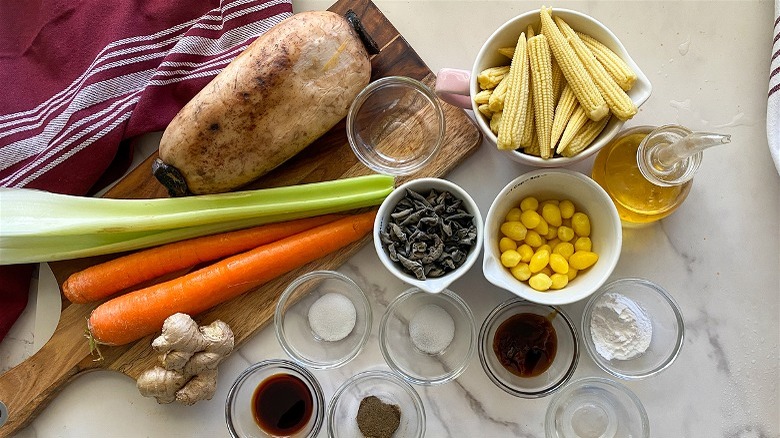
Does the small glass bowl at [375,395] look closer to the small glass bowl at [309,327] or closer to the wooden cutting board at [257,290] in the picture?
the small glass bowl at [309,327]

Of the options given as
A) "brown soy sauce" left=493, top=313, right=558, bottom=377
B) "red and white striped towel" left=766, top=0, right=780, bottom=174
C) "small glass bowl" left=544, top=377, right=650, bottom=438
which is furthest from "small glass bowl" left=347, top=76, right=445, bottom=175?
"red and white striped towel" left=766, top=0, right=780, bottom=174

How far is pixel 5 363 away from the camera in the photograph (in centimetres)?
139

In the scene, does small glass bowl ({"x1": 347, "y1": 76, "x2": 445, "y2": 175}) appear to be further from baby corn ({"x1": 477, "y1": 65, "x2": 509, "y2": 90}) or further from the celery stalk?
baby corn ({"x1": 477, "y1": 65, "x2": 509, "y2": 90})

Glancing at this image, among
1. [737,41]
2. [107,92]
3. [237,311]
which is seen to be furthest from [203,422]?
[737,41]

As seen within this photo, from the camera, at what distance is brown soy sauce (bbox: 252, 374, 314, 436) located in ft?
4.36

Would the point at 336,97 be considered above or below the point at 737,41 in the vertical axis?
above

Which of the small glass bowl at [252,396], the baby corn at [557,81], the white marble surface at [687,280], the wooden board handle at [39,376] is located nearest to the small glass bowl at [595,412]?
the white marble surface at [687,280]

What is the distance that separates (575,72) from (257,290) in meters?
0.76

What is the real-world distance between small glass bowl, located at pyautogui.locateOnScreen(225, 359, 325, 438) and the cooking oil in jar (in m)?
0.71

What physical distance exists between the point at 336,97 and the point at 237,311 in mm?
491

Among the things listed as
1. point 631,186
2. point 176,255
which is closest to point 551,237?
point 631,186

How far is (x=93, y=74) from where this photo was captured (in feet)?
4.41

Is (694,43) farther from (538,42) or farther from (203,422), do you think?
(203,422)

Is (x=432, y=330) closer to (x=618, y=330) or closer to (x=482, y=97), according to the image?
(x=618, y=330)
